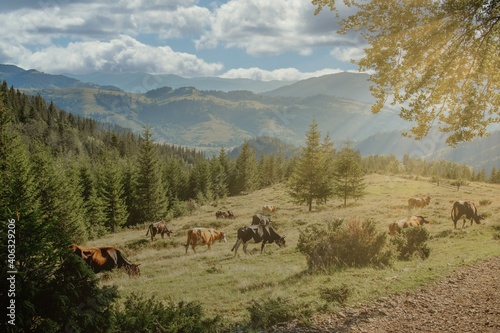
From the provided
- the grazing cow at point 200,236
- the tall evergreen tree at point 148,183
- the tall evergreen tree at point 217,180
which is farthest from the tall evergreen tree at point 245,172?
the grazing cow at point 200,236

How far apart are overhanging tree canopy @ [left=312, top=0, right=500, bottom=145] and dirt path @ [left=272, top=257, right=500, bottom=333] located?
181 inches

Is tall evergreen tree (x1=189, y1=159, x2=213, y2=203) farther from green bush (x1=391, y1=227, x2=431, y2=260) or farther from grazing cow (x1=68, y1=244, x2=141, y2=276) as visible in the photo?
green bush (x1=391, y1=227, x2=431, y2=260)

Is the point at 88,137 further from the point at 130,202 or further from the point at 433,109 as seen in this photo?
the point at 433,109

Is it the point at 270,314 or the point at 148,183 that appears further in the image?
the point at 148,183

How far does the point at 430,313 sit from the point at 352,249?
17.0ft

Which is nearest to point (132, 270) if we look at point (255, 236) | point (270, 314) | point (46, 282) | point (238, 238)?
point (238, 238)

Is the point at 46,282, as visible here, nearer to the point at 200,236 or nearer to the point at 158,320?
the point at 158,320

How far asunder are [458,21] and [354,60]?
272 centimetres

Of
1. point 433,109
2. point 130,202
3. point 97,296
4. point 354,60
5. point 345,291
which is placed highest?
point 354,60

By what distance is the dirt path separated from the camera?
7.98 m

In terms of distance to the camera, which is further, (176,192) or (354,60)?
(176,192)

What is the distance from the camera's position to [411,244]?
15.8 m

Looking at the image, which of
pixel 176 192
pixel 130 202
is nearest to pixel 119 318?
pixel 130 202

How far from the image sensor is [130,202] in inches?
2251
